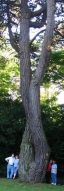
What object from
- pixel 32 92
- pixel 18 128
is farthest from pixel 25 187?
pixel 18 128

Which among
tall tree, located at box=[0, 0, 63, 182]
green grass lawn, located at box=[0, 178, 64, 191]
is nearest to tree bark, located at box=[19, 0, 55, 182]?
tall tree, located at box=[0, 0, 63, 182]

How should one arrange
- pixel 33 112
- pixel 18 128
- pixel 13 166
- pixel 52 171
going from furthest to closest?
pixel 18 128 < pixel 13 166 < pixel 52 171 < pixel 33 112

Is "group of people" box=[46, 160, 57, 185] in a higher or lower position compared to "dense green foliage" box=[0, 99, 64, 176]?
lower

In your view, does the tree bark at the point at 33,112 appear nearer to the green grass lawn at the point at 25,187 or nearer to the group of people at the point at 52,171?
the green grass lawn at the point at 25,187

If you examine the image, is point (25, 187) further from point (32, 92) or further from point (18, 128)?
point (18, 128)

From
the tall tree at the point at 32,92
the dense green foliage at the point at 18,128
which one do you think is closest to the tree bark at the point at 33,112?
the tall tree at the point at 32,92

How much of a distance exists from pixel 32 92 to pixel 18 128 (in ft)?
17.7

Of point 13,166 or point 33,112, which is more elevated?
point 33,112

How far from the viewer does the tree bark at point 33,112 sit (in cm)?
1747

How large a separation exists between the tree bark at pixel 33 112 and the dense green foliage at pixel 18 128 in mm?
4168

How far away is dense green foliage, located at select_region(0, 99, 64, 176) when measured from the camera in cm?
2227

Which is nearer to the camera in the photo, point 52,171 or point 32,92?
point 32,92

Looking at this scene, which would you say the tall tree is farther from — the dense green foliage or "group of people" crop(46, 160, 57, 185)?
the dense green foliage

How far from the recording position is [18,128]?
22531mm
